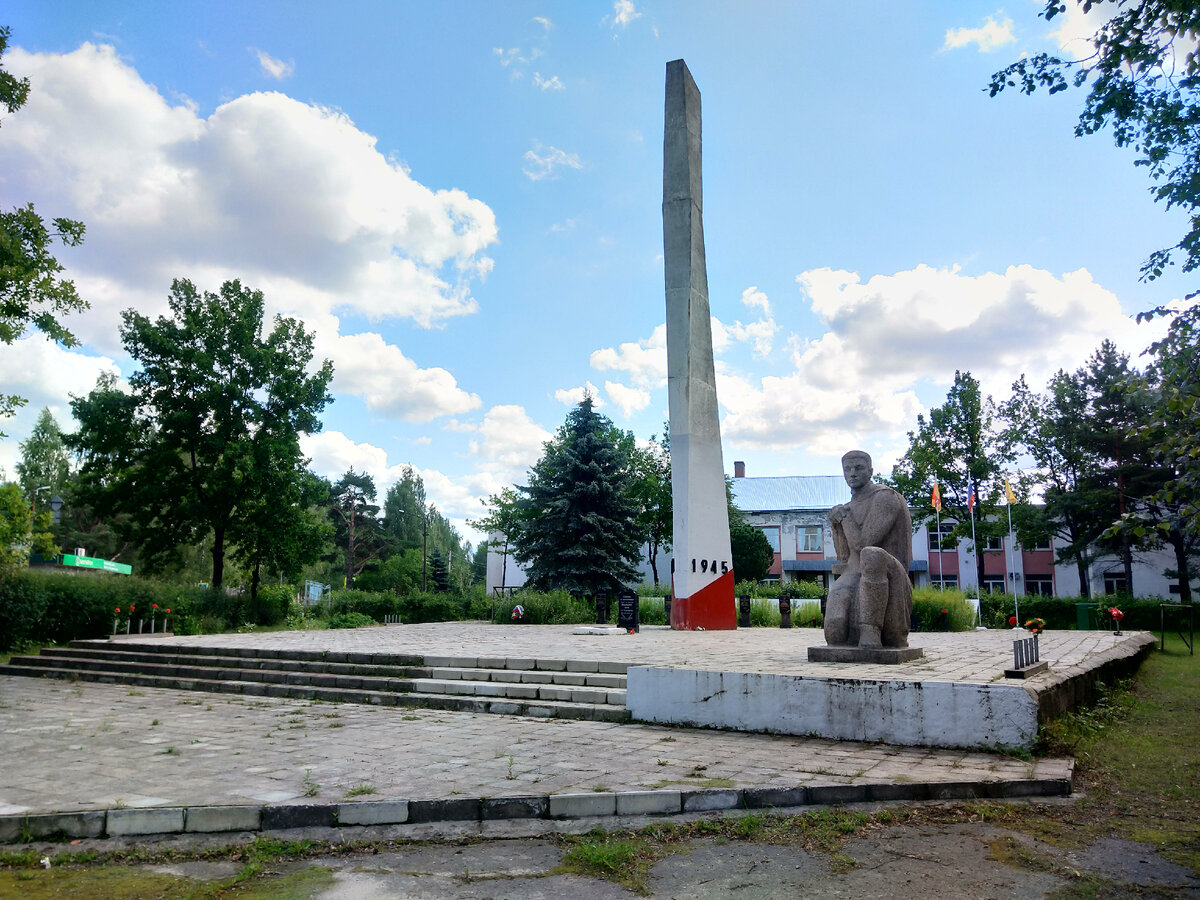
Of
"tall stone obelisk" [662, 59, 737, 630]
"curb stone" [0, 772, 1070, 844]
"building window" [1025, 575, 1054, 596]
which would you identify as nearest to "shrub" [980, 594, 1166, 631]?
"tall stone obelisk" [662, 59, 737, 630]

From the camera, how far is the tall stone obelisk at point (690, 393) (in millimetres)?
17578

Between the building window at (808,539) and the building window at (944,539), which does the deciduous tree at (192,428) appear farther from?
the building window at (808,539)

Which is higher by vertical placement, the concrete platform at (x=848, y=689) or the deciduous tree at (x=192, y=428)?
the deciduous tree at (x=192, y=428)

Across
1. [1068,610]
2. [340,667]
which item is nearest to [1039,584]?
[1068,610]

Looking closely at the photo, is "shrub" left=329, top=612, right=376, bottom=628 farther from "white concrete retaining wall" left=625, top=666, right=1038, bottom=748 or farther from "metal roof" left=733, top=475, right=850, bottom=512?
"metal roof" left=733, top=475, right=850, bottom=512

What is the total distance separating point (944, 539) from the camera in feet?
116

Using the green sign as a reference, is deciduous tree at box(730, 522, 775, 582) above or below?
above

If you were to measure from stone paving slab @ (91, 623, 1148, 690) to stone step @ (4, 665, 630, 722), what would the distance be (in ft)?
3.14

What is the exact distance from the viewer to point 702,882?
389cm

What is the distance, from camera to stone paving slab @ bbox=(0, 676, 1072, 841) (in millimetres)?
5090

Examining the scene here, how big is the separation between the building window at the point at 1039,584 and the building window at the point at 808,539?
1157 cm

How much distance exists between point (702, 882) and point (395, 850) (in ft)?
5.84

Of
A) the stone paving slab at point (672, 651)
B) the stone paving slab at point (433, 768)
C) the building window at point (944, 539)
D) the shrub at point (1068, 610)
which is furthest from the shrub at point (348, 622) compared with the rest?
the building window at point (944, 539)

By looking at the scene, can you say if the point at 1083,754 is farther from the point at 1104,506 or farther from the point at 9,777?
the point at 1104,506
